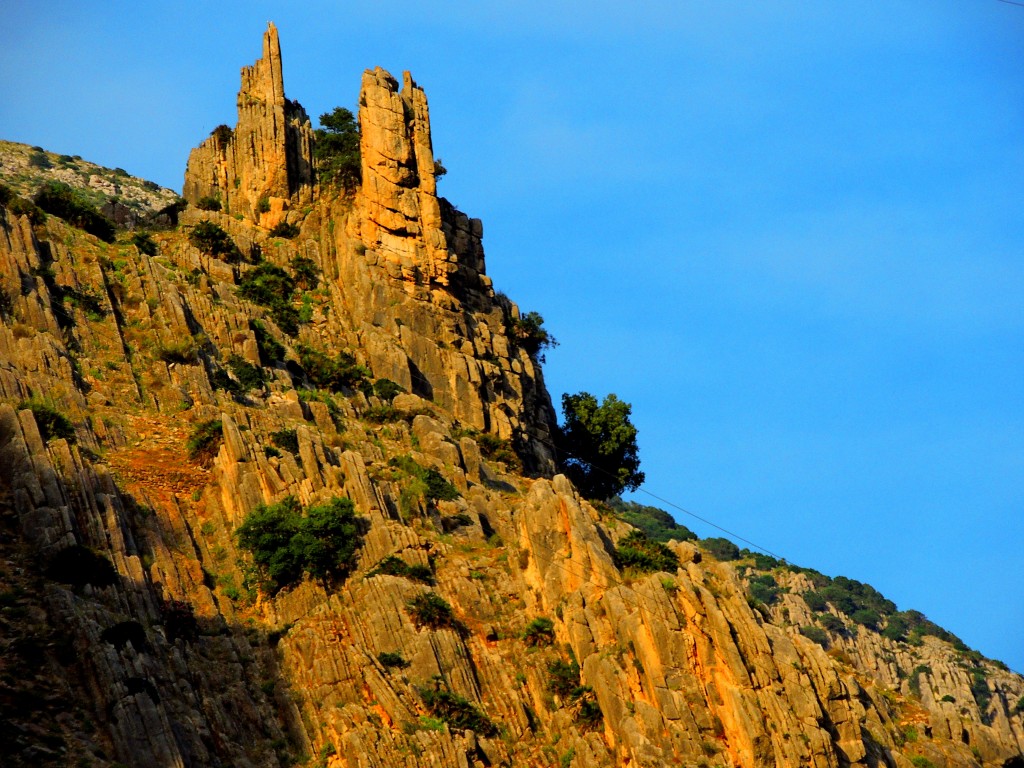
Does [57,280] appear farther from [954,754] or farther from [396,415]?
[954,754]

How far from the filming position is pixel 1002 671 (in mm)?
139875

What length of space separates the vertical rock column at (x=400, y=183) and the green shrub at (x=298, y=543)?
92.4ft

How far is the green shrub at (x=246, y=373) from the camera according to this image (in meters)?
77.6

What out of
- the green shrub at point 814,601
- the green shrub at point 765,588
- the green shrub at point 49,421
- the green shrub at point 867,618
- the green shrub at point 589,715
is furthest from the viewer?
the green shrub at point 867,618

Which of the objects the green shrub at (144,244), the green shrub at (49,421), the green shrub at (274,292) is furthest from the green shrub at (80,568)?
the green shrub at (144,244)

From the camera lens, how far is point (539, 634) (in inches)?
2498

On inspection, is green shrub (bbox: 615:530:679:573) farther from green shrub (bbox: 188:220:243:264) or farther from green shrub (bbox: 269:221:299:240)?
green shrub (bbox: 269:221:299:240)

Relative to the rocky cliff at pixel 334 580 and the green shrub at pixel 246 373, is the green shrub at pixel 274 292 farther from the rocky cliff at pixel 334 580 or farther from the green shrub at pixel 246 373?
the green shrub at pixel 246 373

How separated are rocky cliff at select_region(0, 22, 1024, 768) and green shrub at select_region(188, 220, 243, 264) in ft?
1.13

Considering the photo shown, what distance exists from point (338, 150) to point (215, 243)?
465 inches

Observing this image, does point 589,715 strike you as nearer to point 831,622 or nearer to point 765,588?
point 831,622

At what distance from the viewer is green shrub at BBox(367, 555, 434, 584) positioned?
63.8 metres

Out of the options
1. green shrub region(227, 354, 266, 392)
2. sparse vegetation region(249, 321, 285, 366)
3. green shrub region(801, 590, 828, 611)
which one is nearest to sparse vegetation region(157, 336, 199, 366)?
green shrub region(227, 354, 266, 392)

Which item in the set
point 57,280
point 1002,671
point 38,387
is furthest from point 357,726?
point 1002,671
